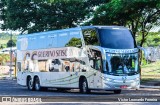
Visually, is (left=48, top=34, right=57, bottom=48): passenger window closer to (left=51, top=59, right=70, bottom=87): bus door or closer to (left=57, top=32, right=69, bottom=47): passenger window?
(left=57, top=32, right=69, bottom=47): passenger window

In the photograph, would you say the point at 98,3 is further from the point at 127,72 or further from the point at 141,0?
the point at 127,72

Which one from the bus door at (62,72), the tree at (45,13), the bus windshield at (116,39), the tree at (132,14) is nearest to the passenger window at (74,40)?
the bus door at (62,72)

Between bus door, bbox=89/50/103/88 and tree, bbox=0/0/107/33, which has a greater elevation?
tree, bbox=0/0/107/33

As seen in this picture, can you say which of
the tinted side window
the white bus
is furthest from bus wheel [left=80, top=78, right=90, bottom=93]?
the tinted side window

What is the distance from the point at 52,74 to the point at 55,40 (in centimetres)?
219

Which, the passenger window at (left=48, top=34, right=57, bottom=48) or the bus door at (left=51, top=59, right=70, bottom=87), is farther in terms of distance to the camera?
the passenger window at (left=48, top=34, right=57, bottom=48)

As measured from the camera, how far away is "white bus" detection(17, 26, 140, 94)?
23781 mm

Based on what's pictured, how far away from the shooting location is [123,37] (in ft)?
79.5

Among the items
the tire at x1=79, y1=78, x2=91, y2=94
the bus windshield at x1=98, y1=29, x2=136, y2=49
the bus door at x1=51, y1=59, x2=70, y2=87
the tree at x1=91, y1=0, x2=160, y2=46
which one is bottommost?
the tire at x1=79, y1=78, x2=91, y2=94

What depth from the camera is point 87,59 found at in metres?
24.8

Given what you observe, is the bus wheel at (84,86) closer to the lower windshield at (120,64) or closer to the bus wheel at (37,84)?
the lower windshield at (120,64)

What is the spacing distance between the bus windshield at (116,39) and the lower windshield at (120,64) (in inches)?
19.1

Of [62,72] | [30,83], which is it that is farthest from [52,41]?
[30,83]

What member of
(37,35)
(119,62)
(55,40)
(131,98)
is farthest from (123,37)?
(131,98)
